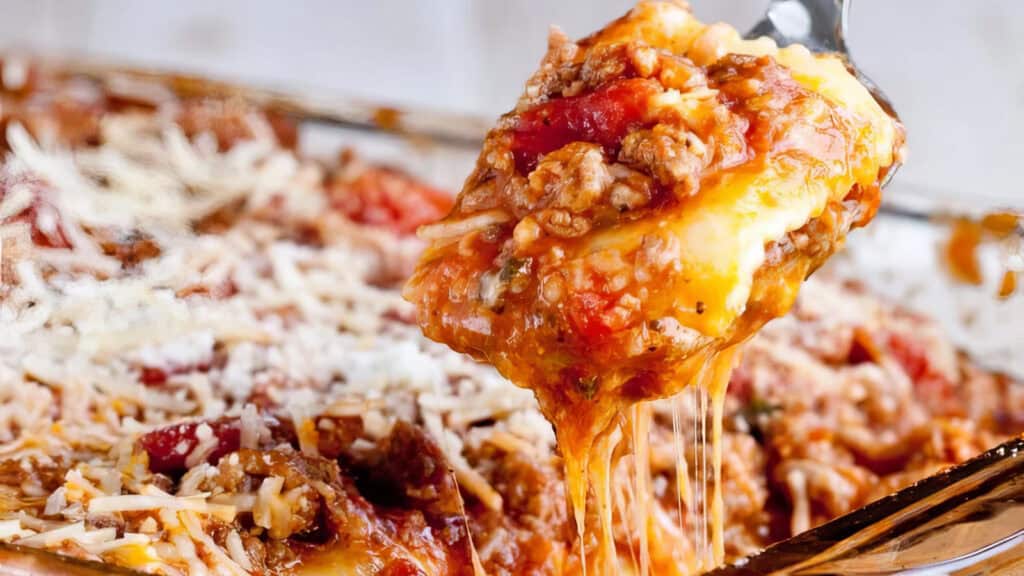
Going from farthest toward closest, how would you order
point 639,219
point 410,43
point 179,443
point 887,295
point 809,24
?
point 410,43 < point 887,295 < point 809,24 < point 179,443 < point 639,219

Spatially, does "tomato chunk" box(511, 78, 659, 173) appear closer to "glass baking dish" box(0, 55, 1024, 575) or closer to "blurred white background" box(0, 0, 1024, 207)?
"glass baking dish" box(0, 55, 1024, 575)

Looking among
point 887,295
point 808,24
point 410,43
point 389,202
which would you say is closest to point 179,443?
point 808,24

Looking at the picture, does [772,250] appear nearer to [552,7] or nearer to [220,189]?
[220,189]

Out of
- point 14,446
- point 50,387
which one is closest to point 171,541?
point 14,446

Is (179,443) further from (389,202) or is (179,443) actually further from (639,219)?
(389,202)

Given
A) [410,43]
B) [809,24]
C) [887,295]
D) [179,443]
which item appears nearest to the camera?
[179,443]

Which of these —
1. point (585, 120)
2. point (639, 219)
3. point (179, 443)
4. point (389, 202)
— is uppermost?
point (389, 202)

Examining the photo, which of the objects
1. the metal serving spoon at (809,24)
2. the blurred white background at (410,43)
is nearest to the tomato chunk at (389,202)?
the metal serving spoon at (809,24)

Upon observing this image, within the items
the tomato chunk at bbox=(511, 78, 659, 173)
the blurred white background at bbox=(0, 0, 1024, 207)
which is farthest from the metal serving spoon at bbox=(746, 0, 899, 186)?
the blurred white background at bbox=(0, 0, 1024, 207)
